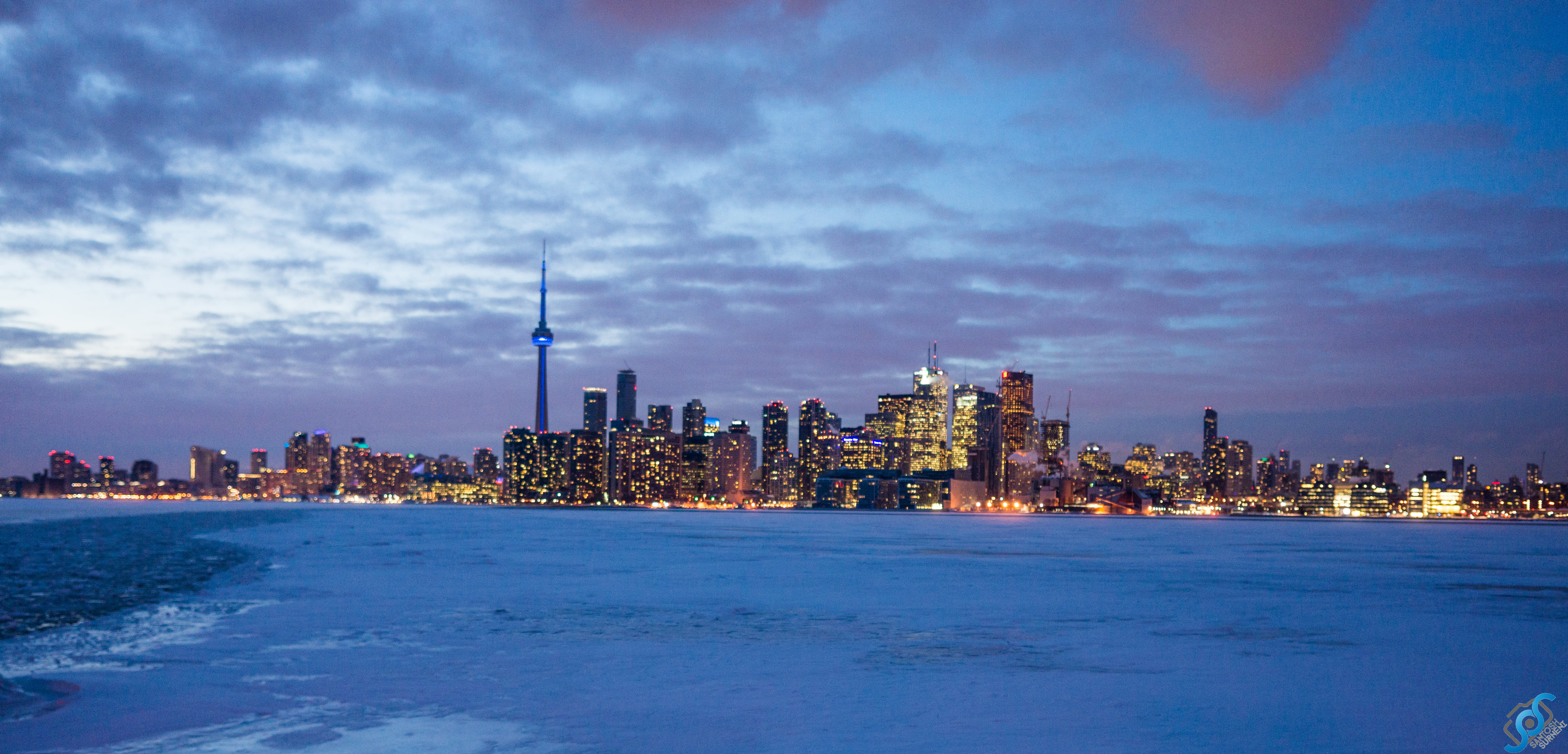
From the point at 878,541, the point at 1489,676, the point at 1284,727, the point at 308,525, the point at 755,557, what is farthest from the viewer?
the point at 308,525

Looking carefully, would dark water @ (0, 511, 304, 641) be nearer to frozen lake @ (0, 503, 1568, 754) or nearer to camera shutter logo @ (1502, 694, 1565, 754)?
frozen lake @ (0, 503, 1568, 754)

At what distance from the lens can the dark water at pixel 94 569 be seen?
25516 millimetres

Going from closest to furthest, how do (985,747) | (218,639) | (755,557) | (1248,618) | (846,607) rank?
1. (985,747)
2. (218,639)
3. (1248,618)
4. (846,607)
5. (755,557)

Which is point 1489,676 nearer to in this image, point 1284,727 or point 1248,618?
point 1284,727

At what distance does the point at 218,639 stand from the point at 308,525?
290ft

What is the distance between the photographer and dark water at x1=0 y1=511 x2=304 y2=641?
83.7 feet

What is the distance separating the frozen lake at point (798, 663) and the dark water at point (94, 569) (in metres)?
1.56

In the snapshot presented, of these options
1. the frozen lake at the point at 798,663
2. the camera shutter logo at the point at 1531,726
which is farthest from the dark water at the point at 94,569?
the camera shutter logo at the point at 1531,726

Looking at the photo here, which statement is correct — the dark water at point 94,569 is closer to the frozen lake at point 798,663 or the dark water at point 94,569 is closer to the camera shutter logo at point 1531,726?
the frozen lake at point 798,663

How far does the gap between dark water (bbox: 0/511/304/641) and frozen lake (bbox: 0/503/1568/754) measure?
1.56 m

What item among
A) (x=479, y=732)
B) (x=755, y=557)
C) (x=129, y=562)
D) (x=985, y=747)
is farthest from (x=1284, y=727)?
(x=129, y=562)

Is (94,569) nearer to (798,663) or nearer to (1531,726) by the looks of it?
(798,663)

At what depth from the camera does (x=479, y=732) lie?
39.9 ft

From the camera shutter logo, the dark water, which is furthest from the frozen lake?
the dark water
